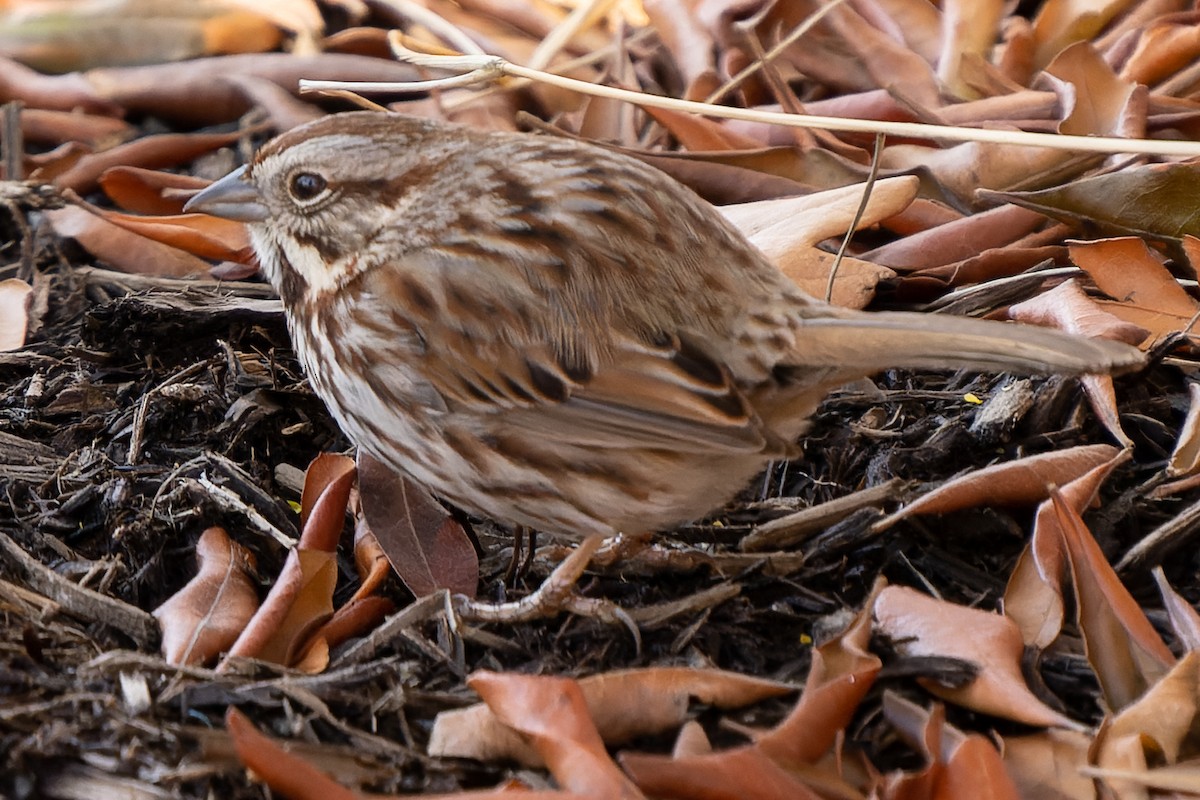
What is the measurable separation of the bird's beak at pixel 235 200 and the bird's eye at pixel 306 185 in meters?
0.10

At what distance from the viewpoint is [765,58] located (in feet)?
13.1

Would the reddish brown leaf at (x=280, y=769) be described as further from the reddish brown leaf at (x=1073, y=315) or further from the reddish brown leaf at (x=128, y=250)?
the reddish brown leaf at (x=128, y=250)

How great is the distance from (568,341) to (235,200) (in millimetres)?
928

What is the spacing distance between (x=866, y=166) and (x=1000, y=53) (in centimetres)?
86

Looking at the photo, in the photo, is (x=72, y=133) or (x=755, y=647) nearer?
(x=755, y=647)

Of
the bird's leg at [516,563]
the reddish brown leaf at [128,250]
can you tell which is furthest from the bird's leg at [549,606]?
the reddish brown leaf at [128,250]

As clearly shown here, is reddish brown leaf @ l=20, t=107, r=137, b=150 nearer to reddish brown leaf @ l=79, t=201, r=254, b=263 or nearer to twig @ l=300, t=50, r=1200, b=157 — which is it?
reddish brown leaf @ l=79, t=201, r=254, b=263

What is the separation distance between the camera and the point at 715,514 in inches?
123

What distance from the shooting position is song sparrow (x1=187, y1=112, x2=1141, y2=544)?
2.60m

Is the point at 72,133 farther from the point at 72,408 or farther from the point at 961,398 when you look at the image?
the point at 961,398

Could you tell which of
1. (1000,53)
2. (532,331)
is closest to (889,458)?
(532,331)

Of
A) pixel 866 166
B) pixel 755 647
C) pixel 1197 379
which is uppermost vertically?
pixel 866 166

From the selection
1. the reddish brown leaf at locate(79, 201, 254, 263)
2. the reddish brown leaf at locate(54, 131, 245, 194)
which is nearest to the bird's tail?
the reddish brown leaf at locate(79, 201, 254, 263)

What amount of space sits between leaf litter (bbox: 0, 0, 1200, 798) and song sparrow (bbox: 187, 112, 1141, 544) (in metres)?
0.25
